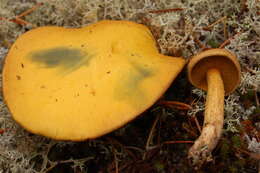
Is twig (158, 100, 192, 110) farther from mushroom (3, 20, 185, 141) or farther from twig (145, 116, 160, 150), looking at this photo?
mushroom (3, 20, 185, 141)

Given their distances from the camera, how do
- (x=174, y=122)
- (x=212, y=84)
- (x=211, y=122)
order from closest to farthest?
1. (x=211, y=122)
2. (x=212, y=84)
3. (x=174, y=122)

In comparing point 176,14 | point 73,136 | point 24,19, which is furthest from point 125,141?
point 24,19

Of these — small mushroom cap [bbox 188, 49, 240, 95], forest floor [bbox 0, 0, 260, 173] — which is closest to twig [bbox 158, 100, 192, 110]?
forest floor [bbox 0, 0, 260, 173]

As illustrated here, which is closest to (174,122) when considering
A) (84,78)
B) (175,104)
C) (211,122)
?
(175,104)

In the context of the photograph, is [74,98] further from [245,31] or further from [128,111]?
[245,31]

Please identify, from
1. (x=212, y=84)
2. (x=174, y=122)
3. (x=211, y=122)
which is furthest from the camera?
(x=174, y=122)

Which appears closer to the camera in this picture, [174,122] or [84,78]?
[84,78]

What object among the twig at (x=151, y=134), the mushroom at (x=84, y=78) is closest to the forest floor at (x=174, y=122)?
the twig at (x=151, y=134)

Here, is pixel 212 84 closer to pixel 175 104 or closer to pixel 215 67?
pixel 215 67
